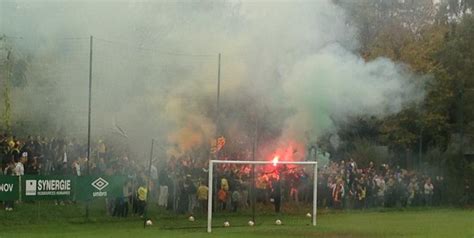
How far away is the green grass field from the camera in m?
29.3

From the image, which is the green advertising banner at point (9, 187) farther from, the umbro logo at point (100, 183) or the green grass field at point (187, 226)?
the umbro logo at point (100, 183)

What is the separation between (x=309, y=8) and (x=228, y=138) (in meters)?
6.82

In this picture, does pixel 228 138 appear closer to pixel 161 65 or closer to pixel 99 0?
pixel 161 65

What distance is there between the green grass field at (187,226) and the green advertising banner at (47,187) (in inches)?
20.5

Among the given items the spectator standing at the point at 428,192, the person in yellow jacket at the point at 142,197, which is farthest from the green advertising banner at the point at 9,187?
the spectator standing at the point at 428,192

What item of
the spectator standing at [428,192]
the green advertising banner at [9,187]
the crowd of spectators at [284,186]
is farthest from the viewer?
the spectator standing at [428,192]

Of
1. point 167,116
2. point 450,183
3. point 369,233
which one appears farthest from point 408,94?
point 369,233

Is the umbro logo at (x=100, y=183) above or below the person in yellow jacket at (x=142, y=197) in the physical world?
above

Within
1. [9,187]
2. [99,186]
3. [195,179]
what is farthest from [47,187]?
[195,179]

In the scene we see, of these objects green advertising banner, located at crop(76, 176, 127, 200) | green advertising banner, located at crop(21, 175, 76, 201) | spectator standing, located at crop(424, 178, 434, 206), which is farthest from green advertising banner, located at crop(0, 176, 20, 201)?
spectator standing, located at crop(424, 178, 434, 206)

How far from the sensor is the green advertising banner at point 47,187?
3050 centimetres

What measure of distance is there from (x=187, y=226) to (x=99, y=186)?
10.7 ft

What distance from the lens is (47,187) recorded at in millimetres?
30922

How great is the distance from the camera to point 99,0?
36969 mm
